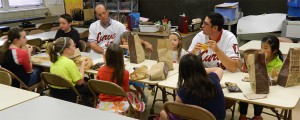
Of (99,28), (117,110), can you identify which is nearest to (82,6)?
(99,28)

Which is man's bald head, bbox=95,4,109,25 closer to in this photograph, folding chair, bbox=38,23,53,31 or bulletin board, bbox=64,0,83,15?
folding chair, bbox=38,23,53,31

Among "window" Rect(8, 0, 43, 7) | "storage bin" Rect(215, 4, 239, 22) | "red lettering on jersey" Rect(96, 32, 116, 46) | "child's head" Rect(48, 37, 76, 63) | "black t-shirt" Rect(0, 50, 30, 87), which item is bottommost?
"black t-shirt" Rect(0, 50, 30, 87)

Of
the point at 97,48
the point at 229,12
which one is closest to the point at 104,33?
the point at 97,48

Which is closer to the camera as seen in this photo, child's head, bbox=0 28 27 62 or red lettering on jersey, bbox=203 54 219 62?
red lettering on jersey, bbox=203 54 219 62

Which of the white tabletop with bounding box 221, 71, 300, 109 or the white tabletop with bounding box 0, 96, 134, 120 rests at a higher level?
the white tabletop with bounding box 221, 71, 300, 109

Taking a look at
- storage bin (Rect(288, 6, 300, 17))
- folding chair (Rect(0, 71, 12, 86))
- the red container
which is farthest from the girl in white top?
storage bin (Rect(288, 6, 300, 17))

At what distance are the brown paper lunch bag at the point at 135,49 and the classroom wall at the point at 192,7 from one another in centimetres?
271

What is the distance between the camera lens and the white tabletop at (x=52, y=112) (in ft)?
5.92

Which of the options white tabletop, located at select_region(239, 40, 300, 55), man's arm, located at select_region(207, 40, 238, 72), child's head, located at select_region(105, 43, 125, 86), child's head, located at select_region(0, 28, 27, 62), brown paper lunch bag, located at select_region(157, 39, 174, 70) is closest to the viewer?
child's head, located at select_region(105, 43, 125, 86)

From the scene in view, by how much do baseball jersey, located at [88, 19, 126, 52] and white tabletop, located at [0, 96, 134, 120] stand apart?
6.59 ft

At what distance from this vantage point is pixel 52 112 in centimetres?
188

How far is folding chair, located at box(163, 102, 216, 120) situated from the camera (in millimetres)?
1767

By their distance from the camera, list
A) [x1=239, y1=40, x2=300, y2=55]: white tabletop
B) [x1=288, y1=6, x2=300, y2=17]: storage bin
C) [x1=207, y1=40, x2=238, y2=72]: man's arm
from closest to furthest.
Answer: [x1=207, y1=40, x2=238, y2=72]: man's arm → [x1=239, y1=40, x2=300, y2=55]: white tabletop → [x1=288, y1=6, x2=300, y2=17]: storage bin

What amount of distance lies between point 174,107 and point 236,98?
48 centimetres
